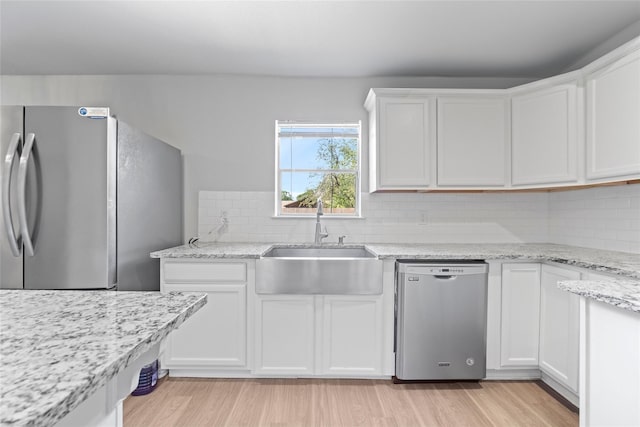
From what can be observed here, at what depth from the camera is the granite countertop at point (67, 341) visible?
1.41 ft

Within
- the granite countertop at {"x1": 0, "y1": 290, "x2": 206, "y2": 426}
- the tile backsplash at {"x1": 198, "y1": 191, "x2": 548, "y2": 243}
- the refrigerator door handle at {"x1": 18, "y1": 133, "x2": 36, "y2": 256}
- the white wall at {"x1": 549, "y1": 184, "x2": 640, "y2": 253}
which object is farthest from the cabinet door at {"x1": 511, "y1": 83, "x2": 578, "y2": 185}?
the refrigerator door handle at {"x1": 18, "y1": 133, "x2": 36, "y2": 256}

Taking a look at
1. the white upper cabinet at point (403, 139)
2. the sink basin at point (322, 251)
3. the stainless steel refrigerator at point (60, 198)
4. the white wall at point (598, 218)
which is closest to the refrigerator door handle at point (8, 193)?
the stainless steel refrigerator at point (60, 198)

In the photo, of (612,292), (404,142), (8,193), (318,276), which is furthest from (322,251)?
(8,193)

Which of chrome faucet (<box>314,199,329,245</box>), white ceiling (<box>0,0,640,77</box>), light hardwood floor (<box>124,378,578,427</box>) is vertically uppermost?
white ceiling (<box>0,0,640,77</box>)

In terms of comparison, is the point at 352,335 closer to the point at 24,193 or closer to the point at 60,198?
the point at 60,198

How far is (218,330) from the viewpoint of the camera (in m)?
2.38

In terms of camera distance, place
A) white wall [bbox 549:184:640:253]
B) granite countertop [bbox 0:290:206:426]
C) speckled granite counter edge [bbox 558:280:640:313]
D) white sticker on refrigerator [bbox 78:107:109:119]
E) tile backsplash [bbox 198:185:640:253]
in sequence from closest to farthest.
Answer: granite countertop [bbox 0:290:206:426] → speckled granite counter edge [bbox 558:280:640:313] → white sticker on refrigerator [bbox 78:107:109:119] → white wall [bbox 549:184:640:253] → tile backsplash [bbox 198:185:640:253]

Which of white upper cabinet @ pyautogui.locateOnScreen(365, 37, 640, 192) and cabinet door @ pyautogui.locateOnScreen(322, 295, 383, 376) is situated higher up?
white upper cabinet @ pyautogui.locateOnScreen(365, 37, 640, 192)

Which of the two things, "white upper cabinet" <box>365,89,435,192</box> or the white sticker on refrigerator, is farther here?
"white upper cabinet" <box>365,89,435,192</box>

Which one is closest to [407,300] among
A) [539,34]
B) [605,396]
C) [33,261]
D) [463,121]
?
[605,396]

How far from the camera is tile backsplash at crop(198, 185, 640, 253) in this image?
3.08m

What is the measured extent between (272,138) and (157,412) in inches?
88.7

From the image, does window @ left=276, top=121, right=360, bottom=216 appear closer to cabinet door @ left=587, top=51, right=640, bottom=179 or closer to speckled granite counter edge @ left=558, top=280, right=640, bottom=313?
cabinet door @ left=587, top=51, right=640, bottom=179

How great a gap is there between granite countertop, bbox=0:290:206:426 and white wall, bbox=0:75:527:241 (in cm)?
225
